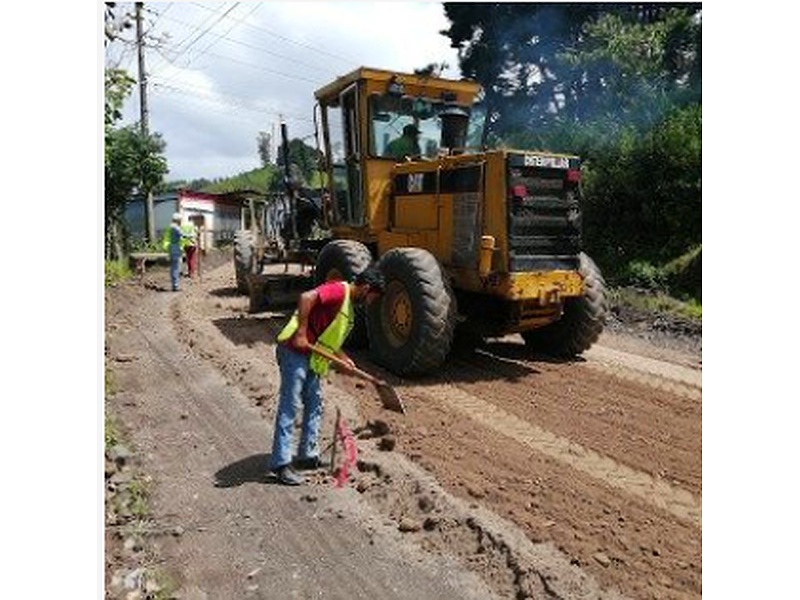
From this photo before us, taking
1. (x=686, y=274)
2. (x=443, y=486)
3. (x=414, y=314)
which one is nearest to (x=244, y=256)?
(x=414, y=314)

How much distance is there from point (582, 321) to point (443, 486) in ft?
12.4

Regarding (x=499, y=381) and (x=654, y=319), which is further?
(x=654, y=319)

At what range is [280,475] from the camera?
4.80 m

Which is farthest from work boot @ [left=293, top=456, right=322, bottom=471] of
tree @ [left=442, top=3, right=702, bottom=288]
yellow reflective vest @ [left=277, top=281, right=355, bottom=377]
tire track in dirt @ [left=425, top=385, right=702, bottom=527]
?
A: tree @ [left=442, top=3, right=702, bottom=288]

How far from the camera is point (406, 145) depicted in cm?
864

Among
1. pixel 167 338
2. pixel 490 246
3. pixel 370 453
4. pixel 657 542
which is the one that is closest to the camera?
pixel 657 542

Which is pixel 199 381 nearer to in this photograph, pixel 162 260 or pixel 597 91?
pixel 162 260

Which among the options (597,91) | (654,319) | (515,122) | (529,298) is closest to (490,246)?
(529,298)

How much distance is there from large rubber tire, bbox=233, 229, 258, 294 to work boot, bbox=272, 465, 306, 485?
318 inches

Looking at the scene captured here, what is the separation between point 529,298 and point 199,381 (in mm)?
3178

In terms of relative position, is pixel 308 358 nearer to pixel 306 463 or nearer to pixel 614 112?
pixel 306 463

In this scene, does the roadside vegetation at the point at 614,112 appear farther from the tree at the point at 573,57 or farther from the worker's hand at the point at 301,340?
the worker's hand at the point at 301,340

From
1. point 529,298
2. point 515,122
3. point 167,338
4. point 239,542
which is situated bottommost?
point 239,542

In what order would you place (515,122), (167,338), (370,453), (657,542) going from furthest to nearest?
(515,122) → (167,338) → (370,453) → (657,542)
